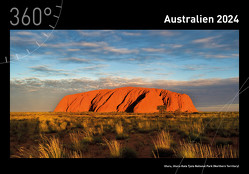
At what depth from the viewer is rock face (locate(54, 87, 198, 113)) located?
9312 cm

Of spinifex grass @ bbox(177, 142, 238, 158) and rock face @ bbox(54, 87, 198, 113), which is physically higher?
spinifex grass @ bbox(177, 142, 238, 158)

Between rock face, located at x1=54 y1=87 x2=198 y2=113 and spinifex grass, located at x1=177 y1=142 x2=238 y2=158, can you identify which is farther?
rock face, located at x1=54 y1=87 x2=198 y2=113

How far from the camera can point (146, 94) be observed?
98.2 metres

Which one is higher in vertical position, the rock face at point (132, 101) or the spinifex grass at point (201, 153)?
the spinifex grass at point (201, 153)

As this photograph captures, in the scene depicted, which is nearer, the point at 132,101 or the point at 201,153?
the point at 201,153

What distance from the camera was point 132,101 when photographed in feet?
328

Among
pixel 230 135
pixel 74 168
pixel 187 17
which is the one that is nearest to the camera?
pixel 74 168

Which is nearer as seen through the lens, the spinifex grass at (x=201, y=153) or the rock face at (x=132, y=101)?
the spinifex grass at (x=201, y=153)

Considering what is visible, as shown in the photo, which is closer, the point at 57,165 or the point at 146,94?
the point at 57,165

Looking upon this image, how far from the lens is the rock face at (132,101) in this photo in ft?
306

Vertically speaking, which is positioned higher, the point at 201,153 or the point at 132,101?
the point at 201,153
